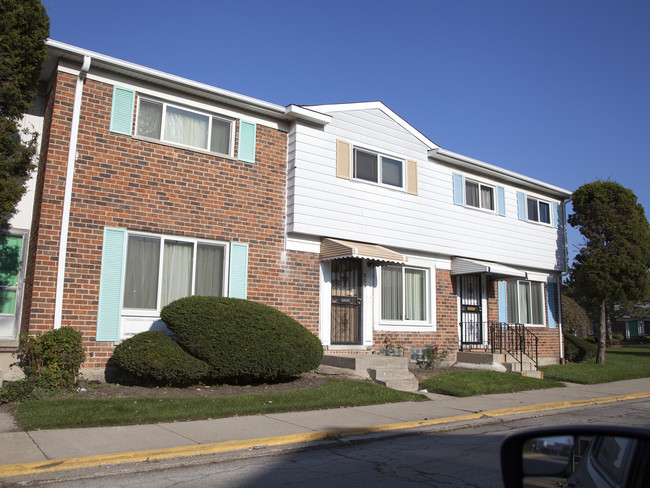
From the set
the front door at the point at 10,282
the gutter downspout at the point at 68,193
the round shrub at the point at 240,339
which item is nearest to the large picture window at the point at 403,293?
the round shrub at the point at 240,339

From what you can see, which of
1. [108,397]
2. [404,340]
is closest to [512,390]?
[404,340]

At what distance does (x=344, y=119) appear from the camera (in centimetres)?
1471

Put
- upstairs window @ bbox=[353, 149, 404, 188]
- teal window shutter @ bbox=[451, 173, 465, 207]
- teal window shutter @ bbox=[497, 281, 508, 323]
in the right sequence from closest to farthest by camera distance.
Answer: upstairs window @ bbox=[353, 149, 404, 188] → teal window shutter @ bbox=[451, 173, 465, 207] → teal window shutter @ bbox=[497, 281, 508, 323]

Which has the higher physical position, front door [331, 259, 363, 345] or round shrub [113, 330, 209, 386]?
front door [331, 259, 363, 345]

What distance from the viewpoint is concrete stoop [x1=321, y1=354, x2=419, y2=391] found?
12148 millimetres

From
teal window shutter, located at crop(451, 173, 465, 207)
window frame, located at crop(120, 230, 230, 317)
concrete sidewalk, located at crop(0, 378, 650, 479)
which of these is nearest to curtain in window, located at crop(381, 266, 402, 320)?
teal window shutter, located at crop(451, 173, 465, 207)

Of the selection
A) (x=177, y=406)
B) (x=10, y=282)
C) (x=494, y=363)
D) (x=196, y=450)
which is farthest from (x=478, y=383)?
(x=10, y=282)

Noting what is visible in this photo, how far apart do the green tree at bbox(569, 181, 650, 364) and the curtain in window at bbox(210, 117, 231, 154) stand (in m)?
12.3

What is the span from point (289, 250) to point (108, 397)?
5.41 m

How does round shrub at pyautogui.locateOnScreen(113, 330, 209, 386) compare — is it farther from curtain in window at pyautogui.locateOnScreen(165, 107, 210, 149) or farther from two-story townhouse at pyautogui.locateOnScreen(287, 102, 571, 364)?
curtain in window at pyautogui.locateOnScreen(165, 107, 210, 149)

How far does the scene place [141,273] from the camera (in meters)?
11.4

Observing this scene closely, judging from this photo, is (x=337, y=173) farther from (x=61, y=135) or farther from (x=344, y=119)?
(x=61, y=135)

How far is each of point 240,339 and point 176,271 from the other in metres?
2.32

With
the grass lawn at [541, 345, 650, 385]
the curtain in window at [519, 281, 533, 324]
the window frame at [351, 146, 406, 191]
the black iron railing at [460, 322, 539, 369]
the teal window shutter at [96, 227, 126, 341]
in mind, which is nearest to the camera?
the teal window shutter at [96, 227, 126, 341]
